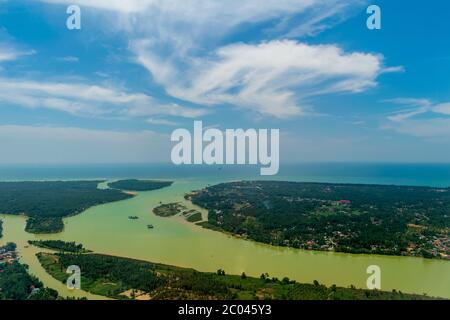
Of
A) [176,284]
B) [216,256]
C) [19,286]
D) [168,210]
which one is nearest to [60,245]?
[19,286]

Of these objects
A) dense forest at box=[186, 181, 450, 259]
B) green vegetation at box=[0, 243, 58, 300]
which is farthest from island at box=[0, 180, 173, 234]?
dense forest at box=[186, 181, 450, 259]

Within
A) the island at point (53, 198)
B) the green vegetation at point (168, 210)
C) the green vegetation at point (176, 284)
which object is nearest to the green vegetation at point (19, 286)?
the green vegetation at point (176, 284)

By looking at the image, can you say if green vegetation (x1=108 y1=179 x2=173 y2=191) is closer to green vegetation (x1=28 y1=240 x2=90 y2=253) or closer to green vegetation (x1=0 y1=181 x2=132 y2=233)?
green vegetation (x1=0 y1=181 x2=132 y2=233)

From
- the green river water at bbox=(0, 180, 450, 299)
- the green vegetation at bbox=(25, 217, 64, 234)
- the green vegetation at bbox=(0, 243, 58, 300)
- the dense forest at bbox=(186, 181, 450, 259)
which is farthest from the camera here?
the green vegetation at bbox=(25, 217, 64, 234)

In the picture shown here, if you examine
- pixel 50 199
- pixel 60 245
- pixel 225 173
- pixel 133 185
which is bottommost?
pixel 60 245

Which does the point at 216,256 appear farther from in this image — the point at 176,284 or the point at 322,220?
the point at 322,220
